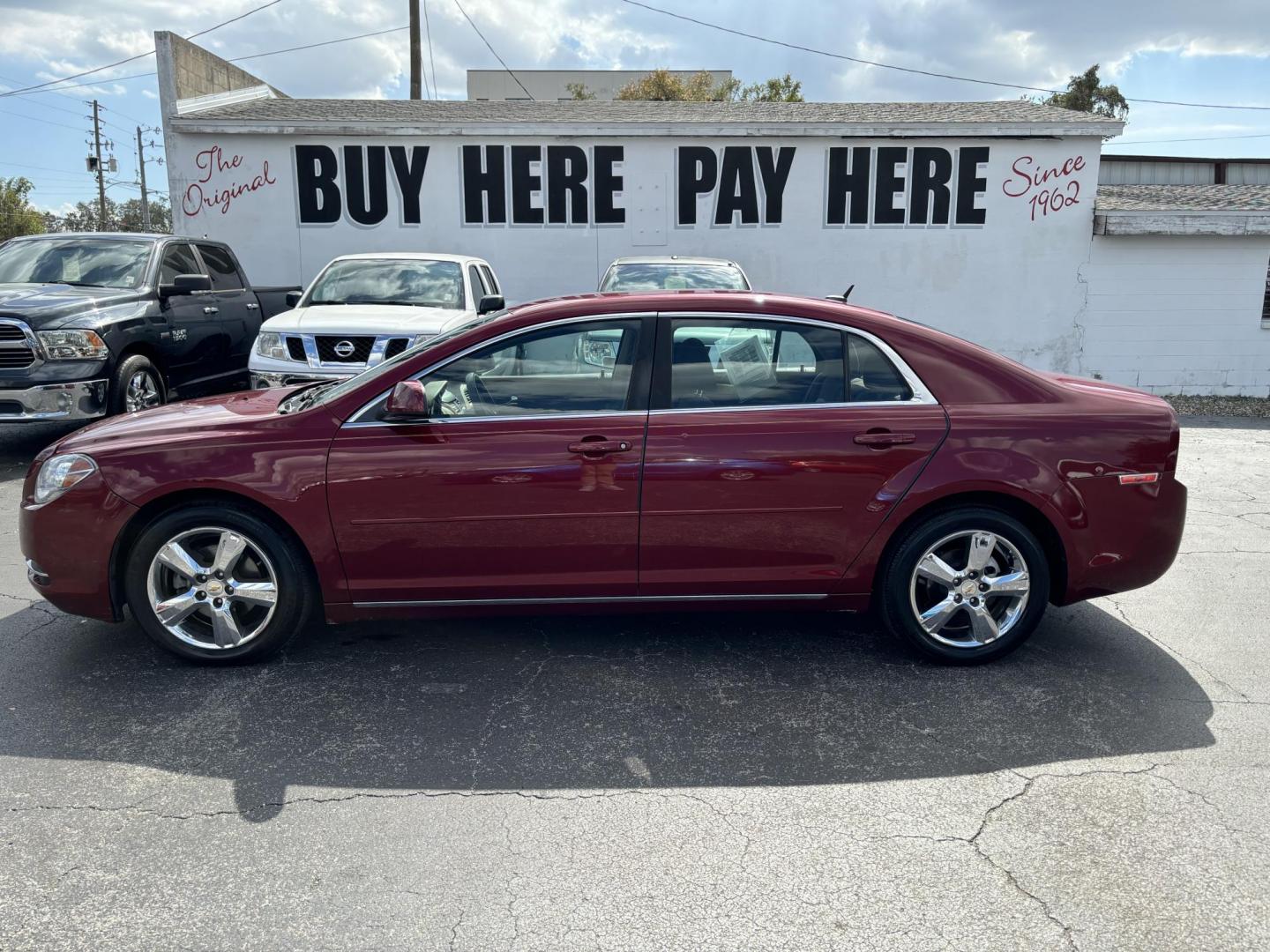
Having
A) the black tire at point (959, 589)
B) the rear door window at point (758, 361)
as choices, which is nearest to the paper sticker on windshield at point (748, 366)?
the rear door window at point (758, 361)

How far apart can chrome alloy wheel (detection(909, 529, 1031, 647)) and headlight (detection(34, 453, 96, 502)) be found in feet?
11.7

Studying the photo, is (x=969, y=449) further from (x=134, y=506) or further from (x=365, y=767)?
(x=134, y=506)

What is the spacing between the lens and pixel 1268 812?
10.7 ft

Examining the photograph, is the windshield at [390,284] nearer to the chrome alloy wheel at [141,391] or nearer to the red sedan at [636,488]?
the chrome alloy wheel at [141,391]

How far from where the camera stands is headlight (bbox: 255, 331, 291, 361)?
27.9 ft

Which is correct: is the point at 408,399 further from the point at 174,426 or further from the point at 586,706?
the point at 586,706

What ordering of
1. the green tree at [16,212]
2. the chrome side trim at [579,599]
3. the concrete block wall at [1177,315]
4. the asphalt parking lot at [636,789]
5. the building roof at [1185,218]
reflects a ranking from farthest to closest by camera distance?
the green tree at [16,212]
the concrete block wall at [1177,315]
the building roof at [1185,218]
the chrome side trim at [579,599]
the asphalt parking lot at [636,789]

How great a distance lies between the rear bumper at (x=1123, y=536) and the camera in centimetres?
429

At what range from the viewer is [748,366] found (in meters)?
4.31

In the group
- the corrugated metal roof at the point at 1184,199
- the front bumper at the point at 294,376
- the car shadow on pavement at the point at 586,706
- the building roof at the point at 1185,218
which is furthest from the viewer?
the corrugated metal roof at the point at 1184,199

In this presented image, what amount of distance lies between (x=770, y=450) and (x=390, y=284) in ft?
22.0

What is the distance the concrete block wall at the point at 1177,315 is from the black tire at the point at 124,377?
1196 centimetres

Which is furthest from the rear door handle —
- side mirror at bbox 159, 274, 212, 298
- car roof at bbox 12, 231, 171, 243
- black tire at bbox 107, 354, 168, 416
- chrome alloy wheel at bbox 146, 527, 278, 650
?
car roof at bbox 12, 231, 171, 243

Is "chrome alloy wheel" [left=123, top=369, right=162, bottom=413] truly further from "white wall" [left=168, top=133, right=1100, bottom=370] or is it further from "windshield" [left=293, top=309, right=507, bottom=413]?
"white wall" [left=168, top=133, right=1100, bottom=370]
